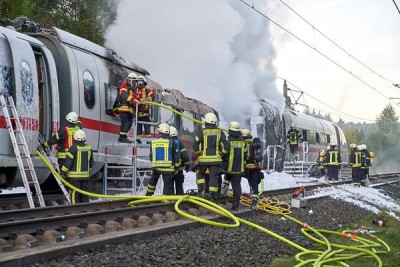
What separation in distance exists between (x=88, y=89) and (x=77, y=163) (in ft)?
7.67

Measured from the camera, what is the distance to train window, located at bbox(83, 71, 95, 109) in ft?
36.6

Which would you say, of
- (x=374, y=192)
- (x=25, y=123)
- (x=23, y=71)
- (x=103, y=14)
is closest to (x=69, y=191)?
(x=25, y=123)

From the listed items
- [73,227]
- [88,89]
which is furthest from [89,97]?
[73,227]

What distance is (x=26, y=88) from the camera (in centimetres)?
911

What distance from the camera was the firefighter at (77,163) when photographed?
9.41 m

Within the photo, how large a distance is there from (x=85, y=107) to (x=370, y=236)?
20.4 ft

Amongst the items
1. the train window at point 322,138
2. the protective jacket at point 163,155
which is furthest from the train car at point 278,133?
the protective jacket at point 163,155

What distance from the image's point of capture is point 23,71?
908 centimetres

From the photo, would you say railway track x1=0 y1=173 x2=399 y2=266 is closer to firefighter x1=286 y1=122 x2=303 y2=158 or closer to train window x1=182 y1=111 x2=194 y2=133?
train window x1=182 y1=111 x2=194 y2=133

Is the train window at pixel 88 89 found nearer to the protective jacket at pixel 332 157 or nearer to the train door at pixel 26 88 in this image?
the train door at pixel 26 88

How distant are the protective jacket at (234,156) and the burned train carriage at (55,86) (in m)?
3.12

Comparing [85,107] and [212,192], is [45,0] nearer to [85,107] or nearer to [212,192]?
[85,107]

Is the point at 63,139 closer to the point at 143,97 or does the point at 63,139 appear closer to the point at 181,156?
the point at 181,156

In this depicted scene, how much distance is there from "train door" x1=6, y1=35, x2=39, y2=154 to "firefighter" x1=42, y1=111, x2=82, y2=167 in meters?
0.38
